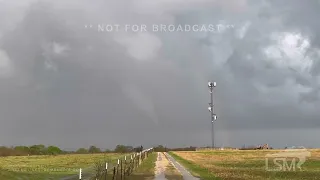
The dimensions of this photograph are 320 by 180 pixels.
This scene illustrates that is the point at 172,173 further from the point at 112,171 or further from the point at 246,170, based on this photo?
the point at 246,170

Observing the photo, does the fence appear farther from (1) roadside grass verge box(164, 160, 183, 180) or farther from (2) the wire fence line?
(1) roadside grass verge box(164, 160, 183, 180)

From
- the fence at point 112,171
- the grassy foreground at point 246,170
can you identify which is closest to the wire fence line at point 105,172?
the fence at point 112,171

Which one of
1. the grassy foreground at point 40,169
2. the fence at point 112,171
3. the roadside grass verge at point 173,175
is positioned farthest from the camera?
the roadside grass verge at point 173,175

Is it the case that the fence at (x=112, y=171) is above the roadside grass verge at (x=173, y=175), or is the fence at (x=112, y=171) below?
above

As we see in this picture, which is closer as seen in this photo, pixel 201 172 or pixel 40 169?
pixel 201 172

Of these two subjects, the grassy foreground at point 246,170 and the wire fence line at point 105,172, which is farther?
the grassy foreground at point 246,170

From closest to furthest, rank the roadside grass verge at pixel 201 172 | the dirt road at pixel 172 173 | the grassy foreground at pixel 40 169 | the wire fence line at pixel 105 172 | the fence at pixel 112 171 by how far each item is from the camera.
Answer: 1. the fence at pixel 112 171
2. the wire fence line at pixel 105 172
3. the grassy foreground at pixel 40 169
4. the dirt road at pixel 172 173
5. the roadside grass verge at pixel 201 172

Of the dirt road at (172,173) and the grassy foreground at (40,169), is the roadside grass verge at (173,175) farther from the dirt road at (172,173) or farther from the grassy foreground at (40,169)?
the grassy foreground at (40,169)

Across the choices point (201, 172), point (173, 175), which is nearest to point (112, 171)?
point (173, 175)

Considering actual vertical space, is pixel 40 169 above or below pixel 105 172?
below

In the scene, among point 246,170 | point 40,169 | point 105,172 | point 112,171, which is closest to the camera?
point 105,172

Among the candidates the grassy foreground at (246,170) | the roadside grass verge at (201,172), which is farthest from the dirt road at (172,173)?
the grassy foreground at (246,170)

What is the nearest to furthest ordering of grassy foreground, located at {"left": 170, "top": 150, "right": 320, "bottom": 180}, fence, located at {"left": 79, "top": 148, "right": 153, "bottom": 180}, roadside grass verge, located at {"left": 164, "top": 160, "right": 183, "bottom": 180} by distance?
1. fence, located at {"left": 79, "top": 148, "right": 153, "bottom": 180}
2. roadside grass verge, located at {"left": 164, "top": 160, "right": 183, "bottom": 180}
3. grassy foreground, located at {"left": 170, "top": 150, "right": 320, "bottom": 180}

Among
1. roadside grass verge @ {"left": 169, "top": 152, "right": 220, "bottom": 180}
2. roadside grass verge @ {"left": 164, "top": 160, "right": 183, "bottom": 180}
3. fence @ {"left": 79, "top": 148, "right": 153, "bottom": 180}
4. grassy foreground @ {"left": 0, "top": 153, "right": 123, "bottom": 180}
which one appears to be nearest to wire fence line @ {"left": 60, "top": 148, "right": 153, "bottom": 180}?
fence @ {"left": 79, "top": 148, "right": 153, "bottom": 180}
